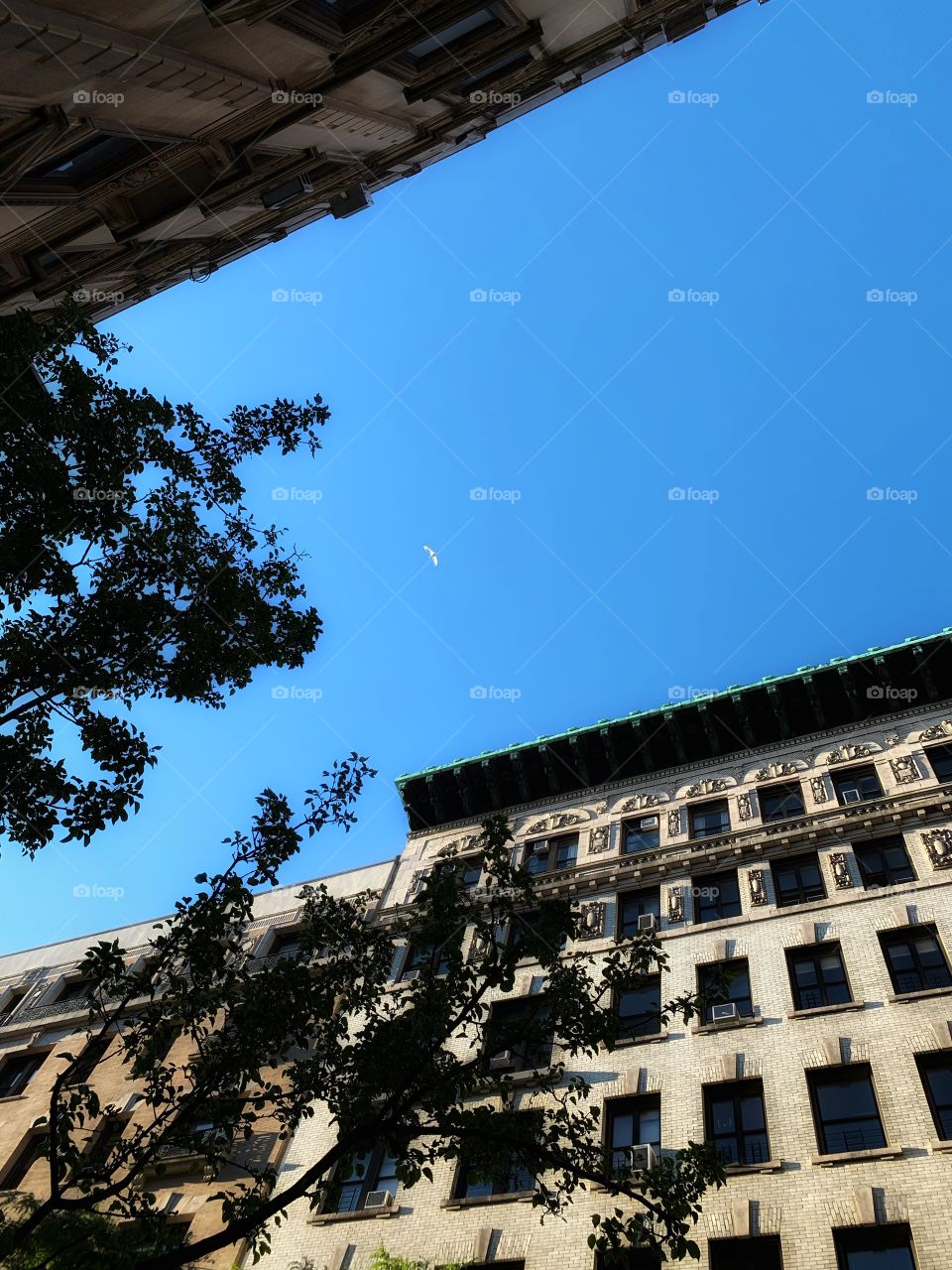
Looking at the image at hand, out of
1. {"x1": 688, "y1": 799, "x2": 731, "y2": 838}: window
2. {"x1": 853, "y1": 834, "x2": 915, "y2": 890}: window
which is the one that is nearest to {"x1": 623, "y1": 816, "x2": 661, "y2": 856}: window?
{"x1": 688, "y1": 799, "x2": 731, "y2": 838}: window

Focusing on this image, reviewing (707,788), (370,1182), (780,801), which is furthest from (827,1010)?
(370,1182)

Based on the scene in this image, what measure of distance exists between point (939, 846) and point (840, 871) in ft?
8.07

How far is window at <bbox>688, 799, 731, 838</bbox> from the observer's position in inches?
1093

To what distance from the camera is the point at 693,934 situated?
23.7 meters

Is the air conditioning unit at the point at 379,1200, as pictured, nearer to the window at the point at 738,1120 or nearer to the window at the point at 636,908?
the window at the point at 738,1120

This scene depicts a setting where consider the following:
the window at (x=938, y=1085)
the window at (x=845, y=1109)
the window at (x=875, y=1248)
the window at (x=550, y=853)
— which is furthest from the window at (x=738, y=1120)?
the window at (x=550, y=853)

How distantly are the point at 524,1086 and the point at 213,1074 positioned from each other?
32.8 ft

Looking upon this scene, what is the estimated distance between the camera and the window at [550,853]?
96.3 feet

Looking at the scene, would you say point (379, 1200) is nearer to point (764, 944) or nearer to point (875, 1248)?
point (875, 1248)

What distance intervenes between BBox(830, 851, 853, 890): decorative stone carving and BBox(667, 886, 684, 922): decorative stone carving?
4.06 metres

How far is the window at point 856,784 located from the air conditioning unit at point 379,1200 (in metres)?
15.7

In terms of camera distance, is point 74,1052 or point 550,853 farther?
point 550,853

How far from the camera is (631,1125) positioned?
19.6 meters

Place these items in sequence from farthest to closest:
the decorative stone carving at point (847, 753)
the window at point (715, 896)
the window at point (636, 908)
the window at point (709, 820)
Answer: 1. the window at point (709, 820)
2. the decorative stone carving at point (847, 753)
3. the window at point (636, 908)
4. the window at point (715, 896)
